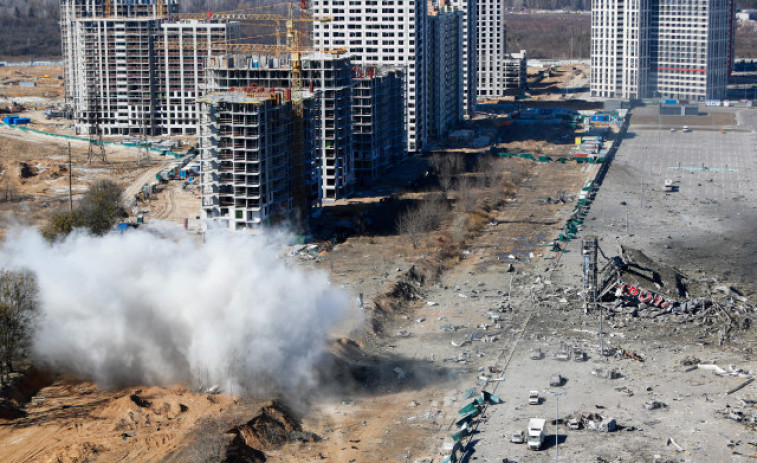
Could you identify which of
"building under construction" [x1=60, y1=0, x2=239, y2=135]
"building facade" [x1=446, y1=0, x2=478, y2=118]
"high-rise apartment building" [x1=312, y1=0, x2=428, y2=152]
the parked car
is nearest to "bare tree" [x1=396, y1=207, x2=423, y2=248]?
"high-rise apartment building" [x1=312, y1=0, x2=428, y2=152]

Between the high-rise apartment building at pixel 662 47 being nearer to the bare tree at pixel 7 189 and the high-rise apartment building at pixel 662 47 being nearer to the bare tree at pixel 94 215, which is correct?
the bare tree at pixel 7 189

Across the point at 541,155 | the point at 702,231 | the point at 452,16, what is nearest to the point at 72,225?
the point at 702,231

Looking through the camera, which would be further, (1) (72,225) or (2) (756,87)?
(2) (756,87)

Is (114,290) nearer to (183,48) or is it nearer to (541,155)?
(541,155)

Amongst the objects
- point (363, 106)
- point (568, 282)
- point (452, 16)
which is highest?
point (452, 16)

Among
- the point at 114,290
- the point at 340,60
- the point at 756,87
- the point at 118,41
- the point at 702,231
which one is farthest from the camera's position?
the point at 756,87

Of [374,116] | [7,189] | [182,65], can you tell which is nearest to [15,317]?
[7,189]

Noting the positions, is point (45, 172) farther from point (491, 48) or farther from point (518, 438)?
point (491, 48)
